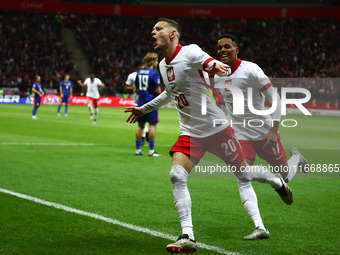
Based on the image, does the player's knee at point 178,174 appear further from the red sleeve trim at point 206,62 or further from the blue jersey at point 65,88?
the blue jersey at point 65,88

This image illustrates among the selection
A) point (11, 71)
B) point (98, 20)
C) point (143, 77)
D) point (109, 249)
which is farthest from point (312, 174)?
point (98, 20)

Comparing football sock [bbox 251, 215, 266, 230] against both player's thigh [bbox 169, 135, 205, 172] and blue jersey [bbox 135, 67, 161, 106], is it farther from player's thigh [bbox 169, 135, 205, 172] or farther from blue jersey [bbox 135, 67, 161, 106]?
blue jersey [bbox 135, 67, 161, 106]

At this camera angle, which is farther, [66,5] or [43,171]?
[66,5]

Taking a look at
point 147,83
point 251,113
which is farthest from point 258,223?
point 147,83

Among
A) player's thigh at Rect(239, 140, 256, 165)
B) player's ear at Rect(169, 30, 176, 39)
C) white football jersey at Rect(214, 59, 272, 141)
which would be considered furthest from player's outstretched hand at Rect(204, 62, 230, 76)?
player's thigh at Rect(239, 140, 256, 165)

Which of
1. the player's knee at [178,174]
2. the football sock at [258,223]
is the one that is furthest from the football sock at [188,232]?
the football sock at [258,223]

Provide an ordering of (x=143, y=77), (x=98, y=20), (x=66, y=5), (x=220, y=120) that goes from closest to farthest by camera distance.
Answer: (x=220, y=120)
(x=143, y=77)
(x=66, y=5)
(x=98, y=20)

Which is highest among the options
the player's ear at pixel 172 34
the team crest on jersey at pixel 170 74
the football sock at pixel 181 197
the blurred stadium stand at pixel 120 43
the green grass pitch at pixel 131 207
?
the blurred stadium stand at pixel 120 43

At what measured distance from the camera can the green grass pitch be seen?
581cm

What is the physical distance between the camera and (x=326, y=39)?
157 feet

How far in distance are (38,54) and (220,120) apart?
155ft

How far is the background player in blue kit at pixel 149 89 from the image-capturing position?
45.7 feet

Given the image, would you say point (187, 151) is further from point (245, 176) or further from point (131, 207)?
point (131, 207)

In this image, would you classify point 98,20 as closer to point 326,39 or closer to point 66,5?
point 66,5
